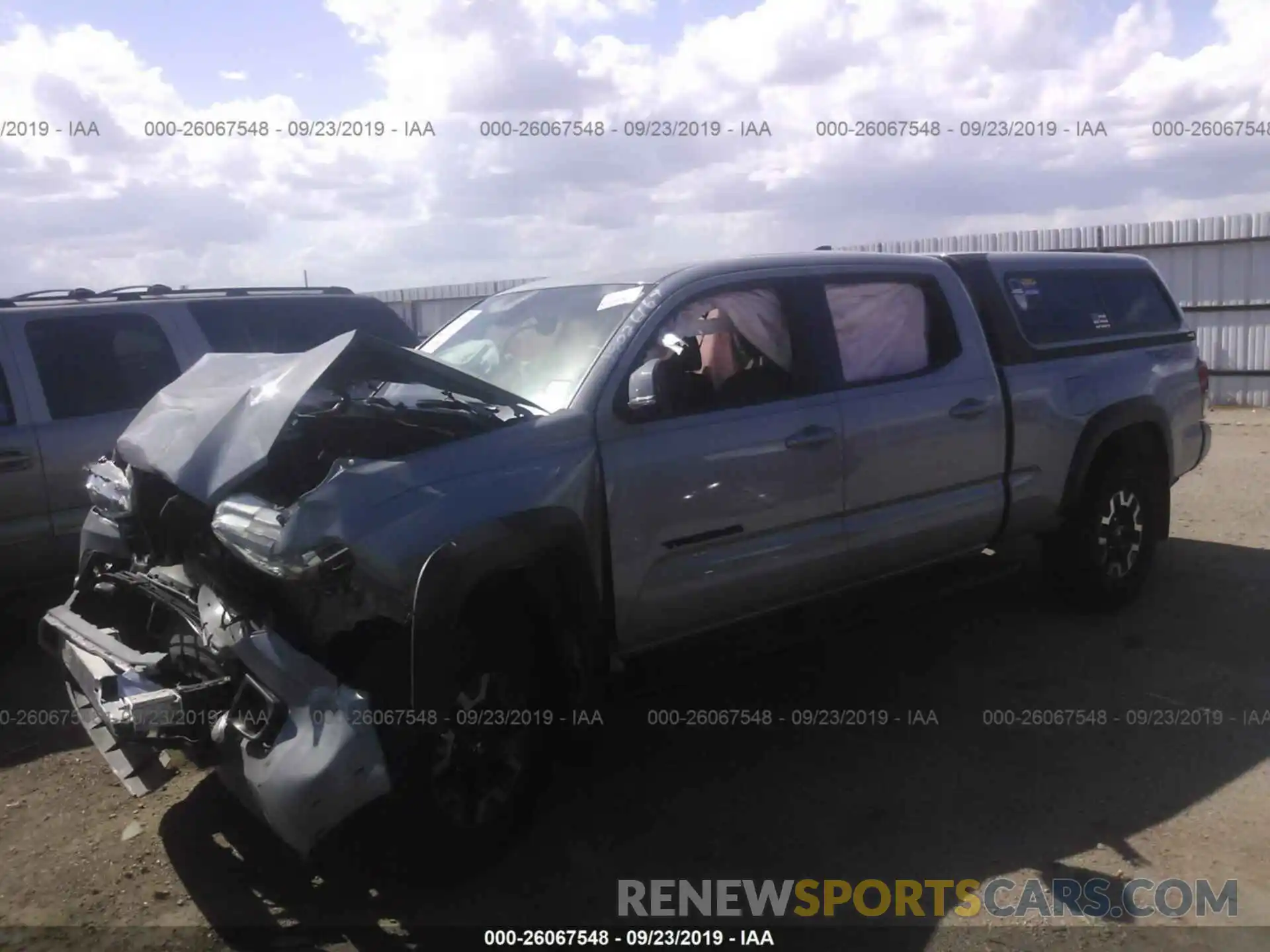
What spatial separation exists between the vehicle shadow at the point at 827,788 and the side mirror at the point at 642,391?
0.93m

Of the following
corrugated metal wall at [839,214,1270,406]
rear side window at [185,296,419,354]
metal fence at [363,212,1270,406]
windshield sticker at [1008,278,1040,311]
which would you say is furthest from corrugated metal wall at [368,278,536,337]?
windshield sticker at [1008,278,1040,311]

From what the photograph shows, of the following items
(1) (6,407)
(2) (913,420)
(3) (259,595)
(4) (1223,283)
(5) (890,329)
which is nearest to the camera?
(3) (259,595)

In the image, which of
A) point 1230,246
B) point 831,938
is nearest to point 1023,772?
point 831,938

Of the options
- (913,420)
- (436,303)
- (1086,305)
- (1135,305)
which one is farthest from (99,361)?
(436,303)

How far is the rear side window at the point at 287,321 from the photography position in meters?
6.80

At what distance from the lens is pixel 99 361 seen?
6266 mm

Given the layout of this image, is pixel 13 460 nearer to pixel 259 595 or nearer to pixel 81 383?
pixel 81 383

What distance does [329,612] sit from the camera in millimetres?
3145

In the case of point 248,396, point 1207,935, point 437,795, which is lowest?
point 1207,935

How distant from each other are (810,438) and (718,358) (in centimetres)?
50

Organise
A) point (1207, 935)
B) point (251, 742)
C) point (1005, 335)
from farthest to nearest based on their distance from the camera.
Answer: point (1005, 335) < point (1207, 935) < point (251, 742)

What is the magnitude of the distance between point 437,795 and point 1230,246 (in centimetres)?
1382

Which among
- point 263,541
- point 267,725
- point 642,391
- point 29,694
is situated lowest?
point 29,694

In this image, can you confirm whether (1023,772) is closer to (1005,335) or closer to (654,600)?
(654,600)
